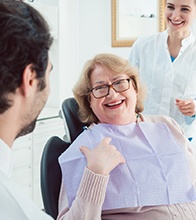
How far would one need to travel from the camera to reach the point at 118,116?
1668mm

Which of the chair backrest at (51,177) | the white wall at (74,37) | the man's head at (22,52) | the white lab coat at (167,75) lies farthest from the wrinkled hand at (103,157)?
the white wall at (74,37)

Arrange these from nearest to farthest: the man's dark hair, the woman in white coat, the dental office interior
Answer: the man's dark hair
the woman in white coat
the dental office interior

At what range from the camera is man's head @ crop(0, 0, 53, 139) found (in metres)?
0.83

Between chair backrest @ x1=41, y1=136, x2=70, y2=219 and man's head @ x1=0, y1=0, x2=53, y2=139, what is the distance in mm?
620

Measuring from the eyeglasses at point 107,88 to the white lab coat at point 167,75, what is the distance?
441mm

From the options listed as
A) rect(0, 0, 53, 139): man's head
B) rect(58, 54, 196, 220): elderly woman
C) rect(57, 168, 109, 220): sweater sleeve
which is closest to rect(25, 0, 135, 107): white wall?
rect(58, 54, 196, 220): elderly woman

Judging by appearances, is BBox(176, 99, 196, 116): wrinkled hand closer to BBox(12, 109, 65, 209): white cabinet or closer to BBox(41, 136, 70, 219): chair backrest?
BBox(41, 136, 70, 219): chair backrest

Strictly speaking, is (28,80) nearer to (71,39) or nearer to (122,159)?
(122,159)

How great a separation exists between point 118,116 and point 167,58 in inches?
22.8

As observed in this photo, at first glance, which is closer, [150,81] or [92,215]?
[92,215]

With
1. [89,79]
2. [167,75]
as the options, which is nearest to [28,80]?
[89,79]

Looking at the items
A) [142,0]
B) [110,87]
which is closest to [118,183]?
[110,87]

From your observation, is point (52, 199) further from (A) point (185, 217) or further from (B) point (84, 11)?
(B) point (84, 11)

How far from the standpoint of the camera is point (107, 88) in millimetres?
1656
